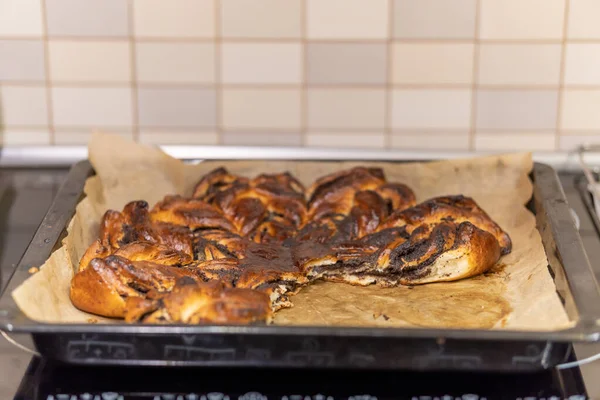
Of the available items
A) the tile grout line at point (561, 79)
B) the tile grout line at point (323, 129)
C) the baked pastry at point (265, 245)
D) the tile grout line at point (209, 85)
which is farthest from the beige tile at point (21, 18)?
the tile grout line at point (561, 79)

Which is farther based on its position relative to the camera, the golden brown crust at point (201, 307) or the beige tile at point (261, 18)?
the beige tile at point (261, 18)

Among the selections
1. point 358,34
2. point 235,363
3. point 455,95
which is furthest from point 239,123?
point 235,363

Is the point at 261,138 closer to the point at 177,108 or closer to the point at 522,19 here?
the point at 177,108

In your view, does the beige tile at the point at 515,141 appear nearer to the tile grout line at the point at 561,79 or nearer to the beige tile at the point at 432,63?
the tile grout line at the point at 561,79

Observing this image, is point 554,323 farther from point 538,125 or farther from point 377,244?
point 538,125

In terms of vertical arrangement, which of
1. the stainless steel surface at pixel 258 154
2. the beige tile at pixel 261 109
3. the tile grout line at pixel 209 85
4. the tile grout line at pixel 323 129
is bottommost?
the stainless steel surface at pixel 258 154

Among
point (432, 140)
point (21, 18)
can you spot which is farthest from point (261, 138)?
point (21, 18)
